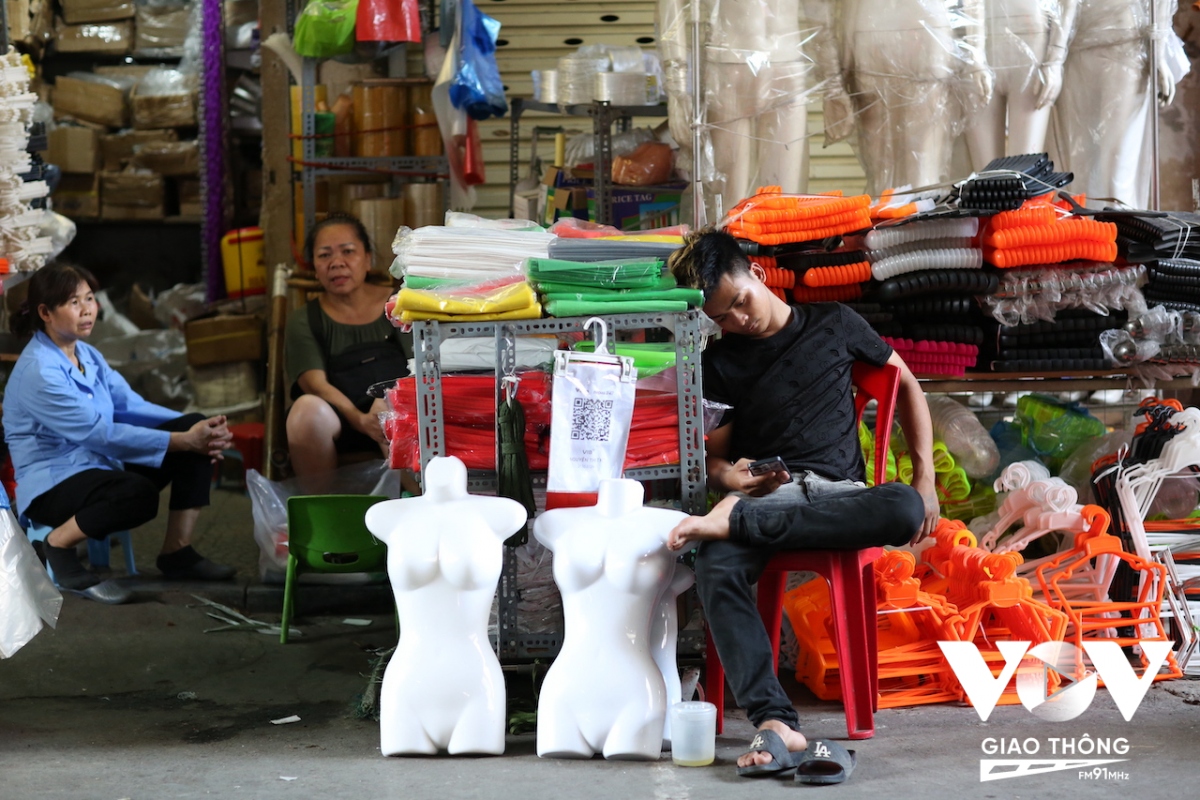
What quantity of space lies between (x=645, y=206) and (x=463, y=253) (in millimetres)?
2710

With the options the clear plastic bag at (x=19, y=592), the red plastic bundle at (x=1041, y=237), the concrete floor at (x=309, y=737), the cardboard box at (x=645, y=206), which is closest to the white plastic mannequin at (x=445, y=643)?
the concrete floor at (x=309, y=737)

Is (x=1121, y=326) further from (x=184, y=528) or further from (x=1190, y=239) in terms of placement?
(x=184, y=528)

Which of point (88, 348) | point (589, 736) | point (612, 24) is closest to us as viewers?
point (589, 736)

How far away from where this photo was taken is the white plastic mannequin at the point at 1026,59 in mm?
Result: 4727

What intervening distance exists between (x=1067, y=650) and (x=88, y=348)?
369 centimetres

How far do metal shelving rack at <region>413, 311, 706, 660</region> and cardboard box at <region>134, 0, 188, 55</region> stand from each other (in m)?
6.10

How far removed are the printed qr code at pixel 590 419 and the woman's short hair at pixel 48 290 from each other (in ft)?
7.93

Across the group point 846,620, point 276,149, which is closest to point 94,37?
point 276,149

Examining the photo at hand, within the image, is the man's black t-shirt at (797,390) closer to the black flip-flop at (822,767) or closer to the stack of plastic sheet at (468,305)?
the stack of plastic sheet at (468,305)

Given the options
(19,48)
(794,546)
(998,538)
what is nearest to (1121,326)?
(998,538)

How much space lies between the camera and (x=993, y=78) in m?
4.75

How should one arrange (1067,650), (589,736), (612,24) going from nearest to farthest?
(589,736)
(1067,650)
(612,24)

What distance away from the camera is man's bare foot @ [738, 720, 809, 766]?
2.99 metres

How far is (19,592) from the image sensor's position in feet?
11.5
